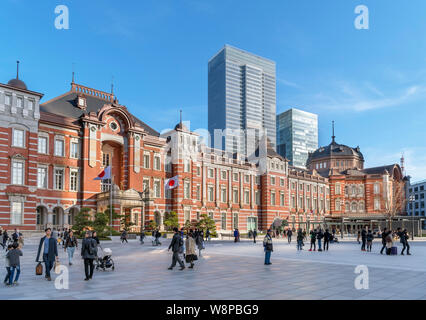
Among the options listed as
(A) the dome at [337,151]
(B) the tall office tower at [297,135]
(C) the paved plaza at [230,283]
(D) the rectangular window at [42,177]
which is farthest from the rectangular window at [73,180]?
(B) the tall office tower at [297,135]

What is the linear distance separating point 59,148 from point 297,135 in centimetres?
15769

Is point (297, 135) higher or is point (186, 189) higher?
point (297, 135)

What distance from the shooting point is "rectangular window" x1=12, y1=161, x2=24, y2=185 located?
39.0 m

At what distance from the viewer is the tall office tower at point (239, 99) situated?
17338cm

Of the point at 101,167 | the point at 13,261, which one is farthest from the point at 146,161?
the point at 13,261

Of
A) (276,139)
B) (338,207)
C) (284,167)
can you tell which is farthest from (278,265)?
(276,139)

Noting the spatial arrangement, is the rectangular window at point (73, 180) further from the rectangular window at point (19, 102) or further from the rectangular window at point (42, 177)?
the rectangular window at point (19, 102)

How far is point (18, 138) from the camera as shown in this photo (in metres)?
39.6

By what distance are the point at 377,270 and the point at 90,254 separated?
11.2 meters

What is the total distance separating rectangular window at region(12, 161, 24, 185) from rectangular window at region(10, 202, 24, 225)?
218 centimetres

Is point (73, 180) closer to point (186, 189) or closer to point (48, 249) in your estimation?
point (186, 189)

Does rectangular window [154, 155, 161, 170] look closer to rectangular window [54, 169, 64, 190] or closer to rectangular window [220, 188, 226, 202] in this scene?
rectangular window [54, 169, 64, 190]

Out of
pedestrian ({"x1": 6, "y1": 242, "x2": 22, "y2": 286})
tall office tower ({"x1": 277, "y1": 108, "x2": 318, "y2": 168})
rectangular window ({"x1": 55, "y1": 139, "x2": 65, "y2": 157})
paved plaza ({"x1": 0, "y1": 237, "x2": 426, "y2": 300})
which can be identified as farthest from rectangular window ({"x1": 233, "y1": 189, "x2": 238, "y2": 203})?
tall office tower ({"x1": 277, "y1": 108, "x2": 318, "y2": 168})

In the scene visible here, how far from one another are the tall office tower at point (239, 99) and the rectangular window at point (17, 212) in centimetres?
12939
